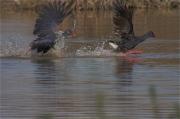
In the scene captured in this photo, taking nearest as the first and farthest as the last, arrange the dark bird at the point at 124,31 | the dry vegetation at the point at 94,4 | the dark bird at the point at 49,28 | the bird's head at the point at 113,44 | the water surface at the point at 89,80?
the water surface at the point at 89,80
the dark bird at the point at 49,28
the dark bird at the point at 124,31
the bird's head at the point at 113,44
the dry vegetation at the point at 94,4

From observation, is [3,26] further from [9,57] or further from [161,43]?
[9,57]

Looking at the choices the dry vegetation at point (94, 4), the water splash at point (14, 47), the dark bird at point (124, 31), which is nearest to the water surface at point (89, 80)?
the water splash at point (14, 47)

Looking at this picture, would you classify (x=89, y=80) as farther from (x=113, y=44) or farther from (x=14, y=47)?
(x=14, y=47)

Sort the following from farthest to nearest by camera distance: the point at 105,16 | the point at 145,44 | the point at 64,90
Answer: the point at 105,16, the point at 145,44, the point at 64,90

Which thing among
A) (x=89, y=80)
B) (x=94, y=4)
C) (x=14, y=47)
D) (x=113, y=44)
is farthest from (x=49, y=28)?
(x=94, y=4)

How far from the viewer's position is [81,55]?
17.0 metres

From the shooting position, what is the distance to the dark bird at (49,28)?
55.0 feet

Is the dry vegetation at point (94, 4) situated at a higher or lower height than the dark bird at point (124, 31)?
lower

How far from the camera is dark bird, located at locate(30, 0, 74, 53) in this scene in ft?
55.0

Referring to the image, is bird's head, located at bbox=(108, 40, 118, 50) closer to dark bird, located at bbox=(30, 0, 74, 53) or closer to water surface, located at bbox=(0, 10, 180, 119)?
water surface, located at bbox=(0, 10, 180, 119)

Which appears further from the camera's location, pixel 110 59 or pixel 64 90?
pixel 110 59

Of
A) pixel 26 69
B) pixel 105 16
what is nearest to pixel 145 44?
pixel 26 69

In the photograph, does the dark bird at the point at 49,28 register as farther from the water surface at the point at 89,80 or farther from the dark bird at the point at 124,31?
the dark bird at the point at 124,31

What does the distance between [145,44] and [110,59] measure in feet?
11.5
